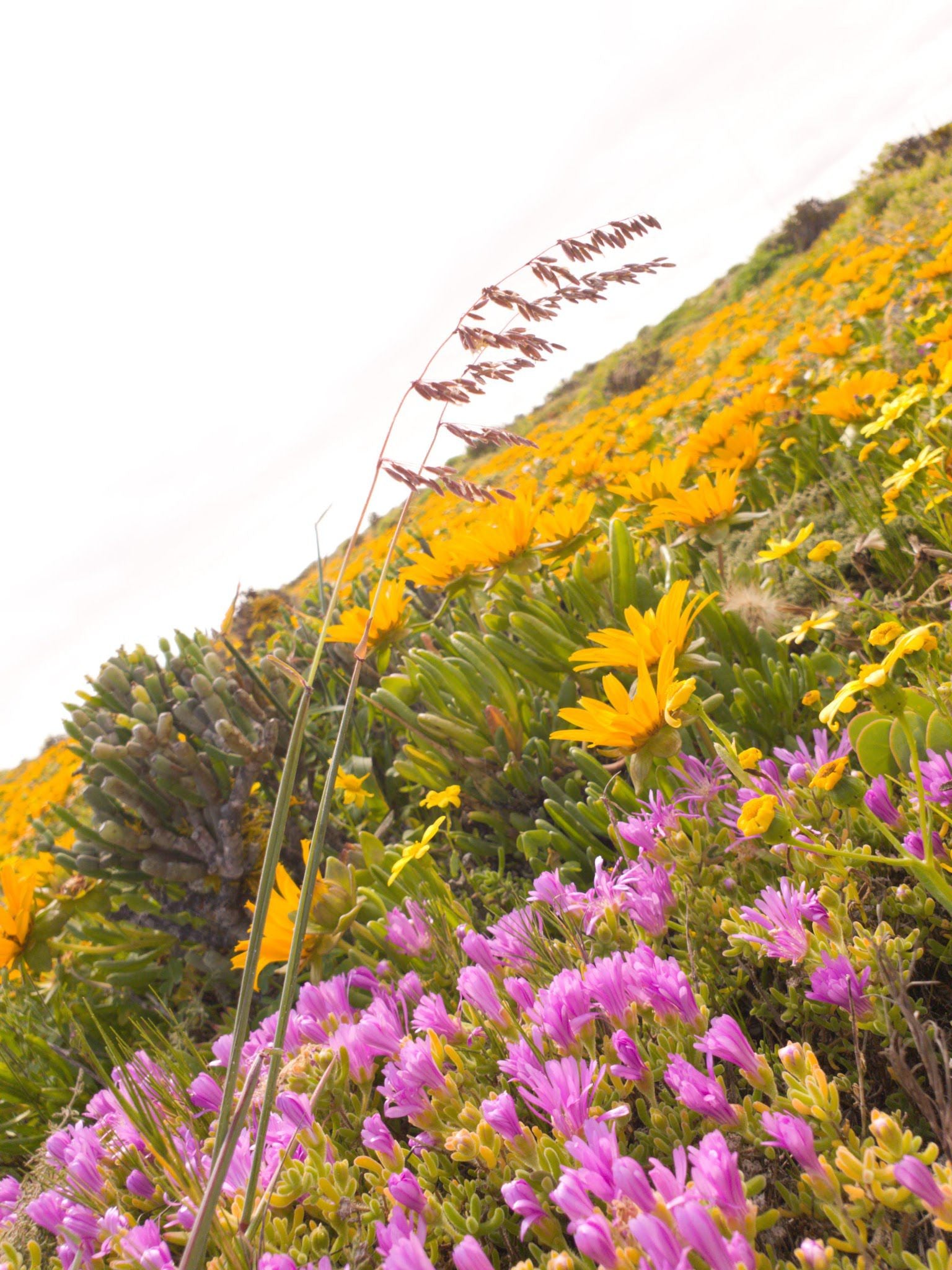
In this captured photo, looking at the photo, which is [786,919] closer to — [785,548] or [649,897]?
[649,897]

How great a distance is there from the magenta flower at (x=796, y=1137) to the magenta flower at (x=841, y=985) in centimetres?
22

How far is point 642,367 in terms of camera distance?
16.4 meters

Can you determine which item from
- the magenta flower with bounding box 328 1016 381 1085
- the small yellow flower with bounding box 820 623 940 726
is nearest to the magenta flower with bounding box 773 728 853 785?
the small yellow flower with bounding box 820 623 940 726

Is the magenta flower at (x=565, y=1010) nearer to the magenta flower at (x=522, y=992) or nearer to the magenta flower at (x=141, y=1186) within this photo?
the magenta flower at (x=522, y=992)

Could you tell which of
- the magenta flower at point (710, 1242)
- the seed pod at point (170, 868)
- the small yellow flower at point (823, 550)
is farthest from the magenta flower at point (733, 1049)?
the seed pod at point (170, 868)

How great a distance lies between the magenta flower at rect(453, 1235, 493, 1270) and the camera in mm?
1032

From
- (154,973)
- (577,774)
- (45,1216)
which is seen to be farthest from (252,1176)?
(154,973)

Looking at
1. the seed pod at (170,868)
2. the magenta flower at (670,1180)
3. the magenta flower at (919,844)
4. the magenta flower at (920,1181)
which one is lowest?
the magenta flower at (919,844)

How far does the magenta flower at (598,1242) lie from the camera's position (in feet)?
3.02

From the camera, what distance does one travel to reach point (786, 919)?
1303mm

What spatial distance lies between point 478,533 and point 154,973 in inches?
73.3

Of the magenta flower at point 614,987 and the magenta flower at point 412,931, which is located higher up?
the magenta flower at point 412,931

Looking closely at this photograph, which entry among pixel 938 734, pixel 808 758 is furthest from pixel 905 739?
pixel 808 758

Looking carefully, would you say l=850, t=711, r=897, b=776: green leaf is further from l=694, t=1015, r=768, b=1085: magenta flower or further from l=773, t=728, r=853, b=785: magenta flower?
l=694, t=1015, r=768, b=1085: magenta flower
